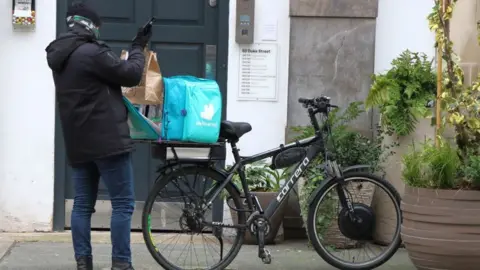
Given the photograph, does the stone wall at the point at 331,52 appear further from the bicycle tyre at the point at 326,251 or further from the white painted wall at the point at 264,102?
the bicycle tyre at the point at 326,251

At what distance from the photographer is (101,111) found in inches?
184

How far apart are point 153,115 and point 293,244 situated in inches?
73.2

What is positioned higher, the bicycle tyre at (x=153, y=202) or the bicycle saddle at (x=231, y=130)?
the bicycle saddle at (x=231, y=130)

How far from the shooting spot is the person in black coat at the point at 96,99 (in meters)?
4.64

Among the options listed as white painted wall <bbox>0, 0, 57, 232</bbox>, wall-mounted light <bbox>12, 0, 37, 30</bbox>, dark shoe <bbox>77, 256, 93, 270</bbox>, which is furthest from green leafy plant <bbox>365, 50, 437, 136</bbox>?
wall-mounted light <bbox>12, 0, 37, 30</bbox>

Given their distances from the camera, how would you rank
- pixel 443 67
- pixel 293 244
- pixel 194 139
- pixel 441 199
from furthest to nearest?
pixel 293 244 < pixel 443 67 < pixel 194 139 < pixel 441 199

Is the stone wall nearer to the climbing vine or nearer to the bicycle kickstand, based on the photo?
the bicycle kickstand

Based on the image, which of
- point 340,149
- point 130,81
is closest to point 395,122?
point 340,149

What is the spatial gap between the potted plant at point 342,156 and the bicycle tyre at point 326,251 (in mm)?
124

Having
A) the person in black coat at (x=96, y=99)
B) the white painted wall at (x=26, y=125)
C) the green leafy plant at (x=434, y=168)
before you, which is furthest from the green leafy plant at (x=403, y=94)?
the white painted wall at (x=26, y=125)

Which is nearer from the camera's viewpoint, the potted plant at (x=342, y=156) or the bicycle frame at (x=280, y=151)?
the bicycle frame at (x=280, y=151)

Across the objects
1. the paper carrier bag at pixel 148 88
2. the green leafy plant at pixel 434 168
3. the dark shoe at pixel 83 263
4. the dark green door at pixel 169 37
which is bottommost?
the dark shoe at pixel 83 263

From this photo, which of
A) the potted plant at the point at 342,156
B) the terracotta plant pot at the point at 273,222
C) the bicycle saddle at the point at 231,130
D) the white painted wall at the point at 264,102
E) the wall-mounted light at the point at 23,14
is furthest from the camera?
the white painted wall at the point at 264,102

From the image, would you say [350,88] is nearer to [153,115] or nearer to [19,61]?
[153,115]
